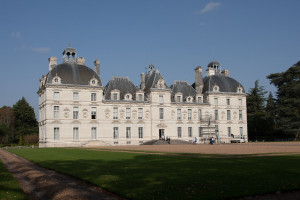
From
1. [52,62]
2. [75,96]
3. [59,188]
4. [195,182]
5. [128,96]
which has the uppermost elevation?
[52,62]

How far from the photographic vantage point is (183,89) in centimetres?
5591

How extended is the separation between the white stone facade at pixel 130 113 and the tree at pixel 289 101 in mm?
6252

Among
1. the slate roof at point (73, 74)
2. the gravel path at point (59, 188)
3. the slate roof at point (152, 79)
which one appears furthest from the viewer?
the slate roof at point (152, 79)

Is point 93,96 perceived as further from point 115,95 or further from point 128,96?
point 128,96

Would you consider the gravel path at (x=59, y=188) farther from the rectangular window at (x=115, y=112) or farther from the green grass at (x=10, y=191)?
the rectangular window at (x=115, y=112)

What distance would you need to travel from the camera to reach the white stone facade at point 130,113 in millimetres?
46150

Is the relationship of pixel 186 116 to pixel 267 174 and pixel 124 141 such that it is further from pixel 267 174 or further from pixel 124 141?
pixel 267 174

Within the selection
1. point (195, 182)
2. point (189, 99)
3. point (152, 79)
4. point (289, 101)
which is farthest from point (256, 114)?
point (195, 182)

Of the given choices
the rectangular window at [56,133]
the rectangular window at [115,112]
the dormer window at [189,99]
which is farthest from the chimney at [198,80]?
the rectangular window at [56,133]

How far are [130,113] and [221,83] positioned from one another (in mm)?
16606

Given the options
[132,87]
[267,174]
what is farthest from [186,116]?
[267,174]

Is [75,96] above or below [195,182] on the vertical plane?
above

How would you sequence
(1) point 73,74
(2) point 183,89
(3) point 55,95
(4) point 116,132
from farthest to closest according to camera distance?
1. (2) point 183,89
2. (4) point 116,132
3. (1) point 73,74
4. (3) point 55,95

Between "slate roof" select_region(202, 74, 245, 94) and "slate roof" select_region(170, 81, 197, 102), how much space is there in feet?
7.23
